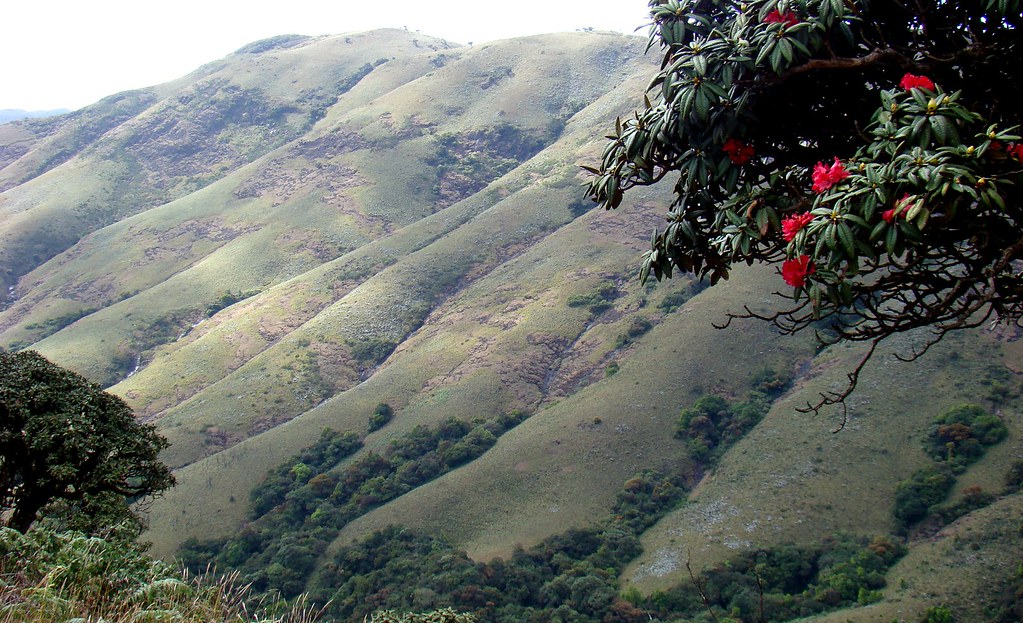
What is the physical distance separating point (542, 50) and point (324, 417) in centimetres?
11604

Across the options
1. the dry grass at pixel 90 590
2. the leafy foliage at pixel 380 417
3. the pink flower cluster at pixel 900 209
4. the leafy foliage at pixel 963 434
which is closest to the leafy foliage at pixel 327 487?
Answer: the leafy foliage at pixel 380 417

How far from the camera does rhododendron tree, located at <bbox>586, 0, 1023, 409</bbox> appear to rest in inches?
230

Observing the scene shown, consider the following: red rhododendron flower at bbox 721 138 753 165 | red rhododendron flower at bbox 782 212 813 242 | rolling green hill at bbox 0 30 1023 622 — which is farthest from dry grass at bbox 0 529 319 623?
rolling green hill at bbox 0 30 1023 622

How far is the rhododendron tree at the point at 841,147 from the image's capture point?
5840mm

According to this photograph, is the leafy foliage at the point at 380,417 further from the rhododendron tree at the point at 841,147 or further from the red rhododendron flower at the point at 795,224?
the red rhododendron flower at the point at 795,224

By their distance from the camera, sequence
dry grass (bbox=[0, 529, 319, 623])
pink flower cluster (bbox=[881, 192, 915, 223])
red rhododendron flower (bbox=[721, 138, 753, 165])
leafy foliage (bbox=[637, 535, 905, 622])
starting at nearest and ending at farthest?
pink flower cluster (bbox=[881, 192, 915, 223]) < dry grass (bbox=[0, 529, 319, 623]) < red rhododendron flower (bbox=[721, 138, 753, 165]) < leafy foliage (bbox=[637, 535, 905, 622])

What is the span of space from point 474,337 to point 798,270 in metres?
69.3

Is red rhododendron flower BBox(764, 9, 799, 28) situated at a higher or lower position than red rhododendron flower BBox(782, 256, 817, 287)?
Result: higher

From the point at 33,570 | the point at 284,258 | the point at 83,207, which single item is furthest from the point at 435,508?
the point at 83,207

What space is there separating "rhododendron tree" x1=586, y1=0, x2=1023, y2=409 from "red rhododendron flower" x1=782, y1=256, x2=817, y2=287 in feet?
0.04

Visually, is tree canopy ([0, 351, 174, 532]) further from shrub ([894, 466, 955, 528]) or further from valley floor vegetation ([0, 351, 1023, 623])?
shrub ([894, 466, 955, 528])

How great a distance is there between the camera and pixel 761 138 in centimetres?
839

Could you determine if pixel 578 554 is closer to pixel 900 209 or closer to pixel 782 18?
pixel 782 18

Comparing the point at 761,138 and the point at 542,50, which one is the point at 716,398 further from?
the point at 542,50
